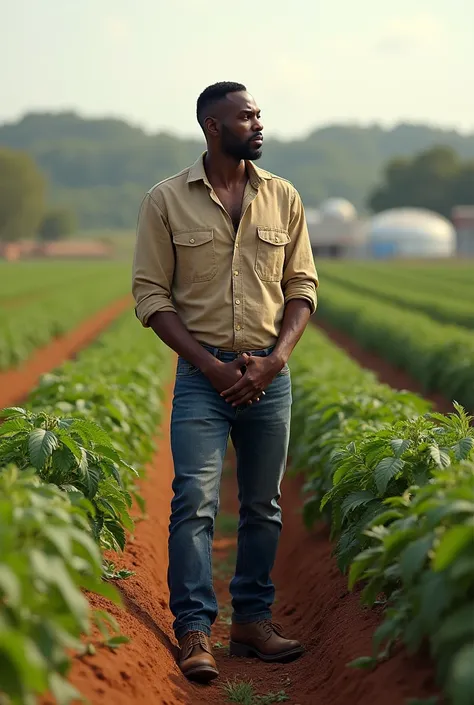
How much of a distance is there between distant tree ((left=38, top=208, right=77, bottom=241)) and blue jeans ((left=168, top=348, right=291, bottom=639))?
132660 millimetres

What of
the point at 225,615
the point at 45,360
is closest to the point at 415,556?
the point at 225,615

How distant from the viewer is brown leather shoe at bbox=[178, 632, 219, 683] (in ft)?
13.8

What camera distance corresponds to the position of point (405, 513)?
3611 mm

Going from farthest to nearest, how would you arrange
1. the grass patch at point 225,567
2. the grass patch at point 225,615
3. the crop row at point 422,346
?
the crop row at point 422,346, the grass patch at point 225,567, the grass patch at point 225,615

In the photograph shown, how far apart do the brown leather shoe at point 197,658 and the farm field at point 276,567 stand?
2.2 inches

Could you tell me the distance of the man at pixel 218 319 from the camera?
169 inches

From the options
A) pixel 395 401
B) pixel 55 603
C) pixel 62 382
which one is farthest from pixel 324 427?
pixel 55 603

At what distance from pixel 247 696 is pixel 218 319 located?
1.57 meters

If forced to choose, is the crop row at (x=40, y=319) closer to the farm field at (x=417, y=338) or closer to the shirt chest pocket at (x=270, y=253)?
the farm field at (x=417, y=338)

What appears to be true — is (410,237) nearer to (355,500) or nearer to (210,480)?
(355,500)

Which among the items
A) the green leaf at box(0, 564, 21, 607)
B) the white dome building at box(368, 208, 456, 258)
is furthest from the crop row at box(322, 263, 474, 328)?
the white dome building at box(368, 208, 456, 258)

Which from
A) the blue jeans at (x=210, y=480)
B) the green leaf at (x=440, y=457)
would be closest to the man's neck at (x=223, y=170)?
the blue jeans at (x=210, y=480)

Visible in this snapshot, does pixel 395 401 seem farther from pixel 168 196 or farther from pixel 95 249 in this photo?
pixel 95 249

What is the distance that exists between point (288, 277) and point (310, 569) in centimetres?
226
